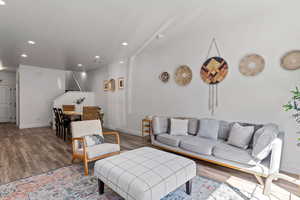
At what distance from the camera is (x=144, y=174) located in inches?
64.0

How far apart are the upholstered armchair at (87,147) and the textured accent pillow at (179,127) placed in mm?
1311

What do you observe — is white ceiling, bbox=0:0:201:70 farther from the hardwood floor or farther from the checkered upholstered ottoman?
the hardwood floor

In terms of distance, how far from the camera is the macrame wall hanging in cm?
326

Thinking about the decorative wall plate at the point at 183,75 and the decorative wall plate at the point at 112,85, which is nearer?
the decorative wall plate at the point at 183,75

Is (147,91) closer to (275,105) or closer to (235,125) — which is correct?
(235,125)

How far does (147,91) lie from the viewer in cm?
481

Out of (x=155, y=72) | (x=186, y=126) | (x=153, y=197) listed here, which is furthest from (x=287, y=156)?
(x=155, y=72)

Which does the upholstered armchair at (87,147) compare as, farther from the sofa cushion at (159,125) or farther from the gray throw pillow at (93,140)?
the sofa cushion at (159,125)

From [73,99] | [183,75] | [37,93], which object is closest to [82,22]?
[183,75]

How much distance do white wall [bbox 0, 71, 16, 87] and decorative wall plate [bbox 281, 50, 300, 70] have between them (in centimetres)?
1096

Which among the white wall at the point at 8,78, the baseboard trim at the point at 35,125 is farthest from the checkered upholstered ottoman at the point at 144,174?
the white wall at the point at 8,78

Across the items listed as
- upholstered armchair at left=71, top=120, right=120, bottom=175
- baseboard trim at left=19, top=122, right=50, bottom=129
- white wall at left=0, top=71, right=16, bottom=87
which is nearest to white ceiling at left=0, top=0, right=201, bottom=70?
upholstered armchair at left=71, top=120, right=120, bottom=175

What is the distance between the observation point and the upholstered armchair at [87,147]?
251cm

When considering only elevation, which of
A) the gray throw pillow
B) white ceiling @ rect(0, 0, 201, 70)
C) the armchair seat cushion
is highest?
white ceiling @ rect(0, 0, 201, 70)
